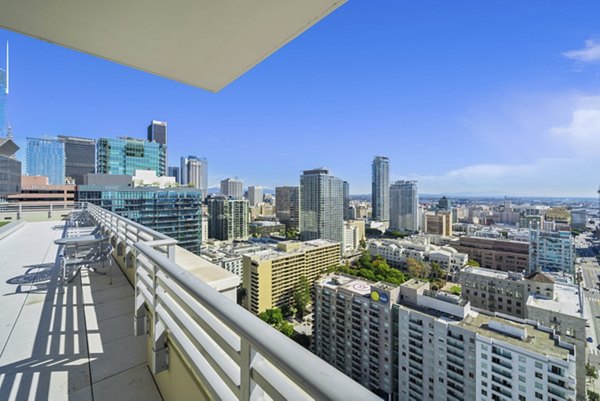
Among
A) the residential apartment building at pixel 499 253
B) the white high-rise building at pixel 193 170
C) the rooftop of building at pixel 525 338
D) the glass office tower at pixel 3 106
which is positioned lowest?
the residential apartment building at pixel 499 253

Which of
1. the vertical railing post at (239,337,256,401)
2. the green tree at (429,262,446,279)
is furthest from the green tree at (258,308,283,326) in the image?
the green tree at (429,262,446,279)

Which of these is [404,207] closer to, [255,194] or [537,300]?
[537,300]

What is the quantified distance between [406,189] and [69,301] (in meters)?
55.2

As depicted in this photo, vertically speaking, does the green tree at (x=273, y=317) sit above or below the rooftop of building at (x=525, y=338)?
below

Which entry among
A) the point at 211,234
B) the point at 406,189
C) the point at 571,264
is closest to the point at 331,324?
the point at 571,264

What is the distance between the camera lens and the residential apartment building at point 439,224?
4434 centimetres

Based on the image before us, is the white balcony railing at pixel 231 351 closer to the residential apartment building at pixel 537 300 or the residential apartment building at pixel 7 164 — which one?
the residential apartment building at pixel 7 164

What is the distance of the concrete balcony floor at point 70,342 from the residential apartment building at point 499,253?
35.6 meters

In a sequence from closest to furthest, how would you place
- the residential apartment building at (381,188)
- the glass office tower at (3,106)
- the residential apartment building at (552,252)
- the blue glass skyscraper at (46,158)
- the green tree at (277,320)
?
the glass office tower at (3,106) < the green tree at (277,320) < the residential apartment building at (552,252) < the blue glass skyscraper at (46,158) < the residential apartment building at (381,188)

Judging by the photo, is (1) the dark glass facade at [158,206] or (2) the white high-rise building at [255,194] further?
(2) the white high-rise building at [255,194]

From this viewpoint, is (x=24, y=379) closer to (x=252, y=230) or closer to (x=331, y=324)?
(x=331, y=324)

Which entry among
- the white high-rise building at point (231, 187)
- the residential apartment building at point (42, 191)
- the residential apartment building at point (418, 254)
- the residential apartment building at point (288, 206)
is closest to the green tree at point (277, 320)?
the residential apartment building at point (42, 191)

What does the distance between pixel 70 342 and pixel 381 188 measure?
212ft

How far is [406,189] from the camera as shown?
171 ft
